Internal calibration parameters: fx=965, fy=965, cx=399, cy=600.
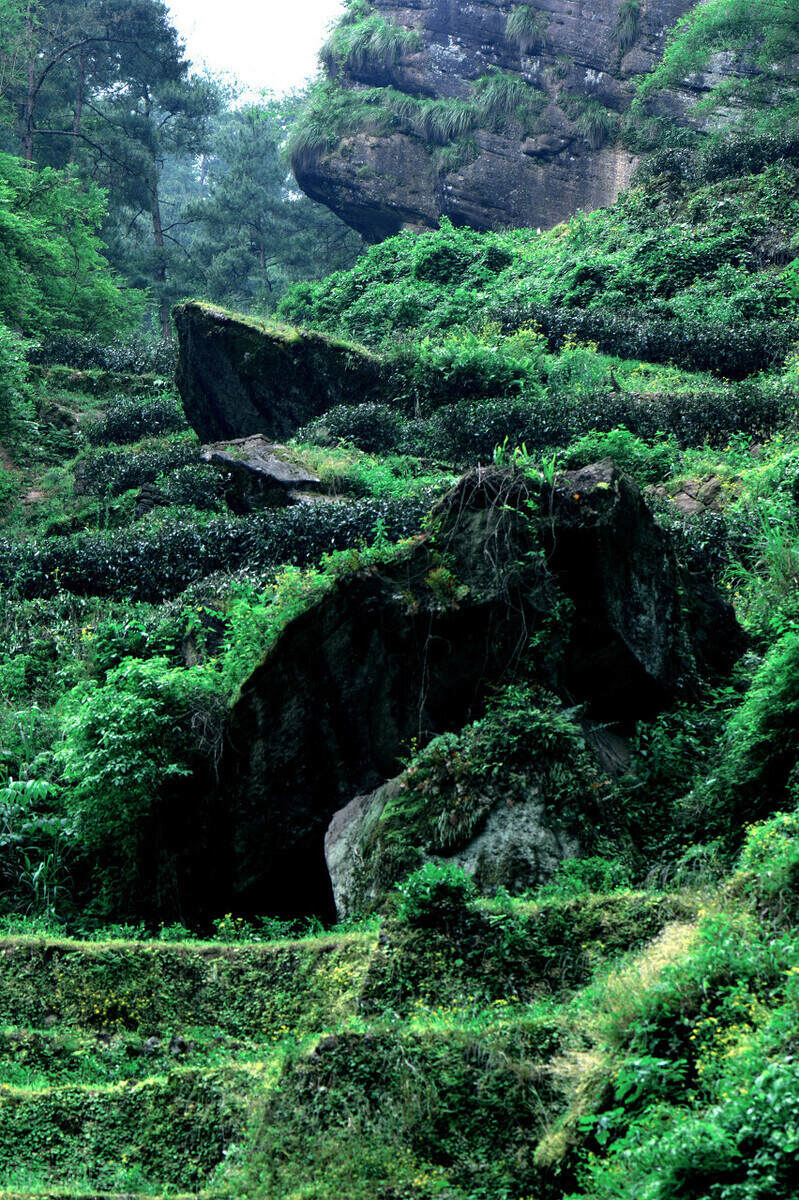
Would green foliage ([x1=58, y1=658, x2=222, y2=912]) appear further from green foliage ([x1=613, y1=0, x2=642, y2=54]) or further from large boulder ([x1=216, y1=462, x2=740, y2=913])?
green foliage ([x1=613, y1=0, x2=642, y2=54])

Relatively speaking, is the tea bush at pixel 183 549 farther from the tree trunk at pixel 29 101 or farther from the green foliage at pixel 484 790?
the tree trunk at pixel 29 101

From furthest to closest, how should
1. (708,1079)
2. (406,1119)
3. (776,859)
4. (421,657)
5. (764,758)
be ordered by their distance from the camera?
1. (421,657)
2. (764,758)
3. (776,859)
4. (406,1119)
5. (708,1079)

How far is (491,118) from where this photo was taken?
108 feet

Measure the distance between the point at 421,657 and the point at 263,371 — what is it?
12889mm

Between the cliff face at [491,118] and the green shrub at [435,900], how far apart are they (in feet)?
96.6

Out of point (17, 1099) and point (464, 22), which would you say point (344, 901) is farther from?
point (464, 22)

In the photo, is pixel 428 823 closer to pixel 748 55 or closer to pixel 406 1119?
pixel 406 1119

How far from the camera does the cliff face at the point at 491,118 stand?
32125 mm

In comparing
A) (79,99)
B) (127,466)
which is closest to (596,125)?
(79,99)

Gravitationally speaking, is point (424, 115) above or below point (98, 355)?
above

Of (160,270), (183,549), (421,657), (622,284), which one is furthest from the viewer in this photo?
(160,270)

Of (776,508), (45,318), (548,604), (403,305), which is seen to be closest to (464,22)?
(403,305)

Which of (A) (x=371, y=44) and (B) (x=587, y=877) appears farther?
(A) (x=371, y=44)

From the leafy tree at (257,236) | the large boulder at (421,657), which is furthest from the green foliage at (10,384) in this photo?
the leafy tree at (257,236)
